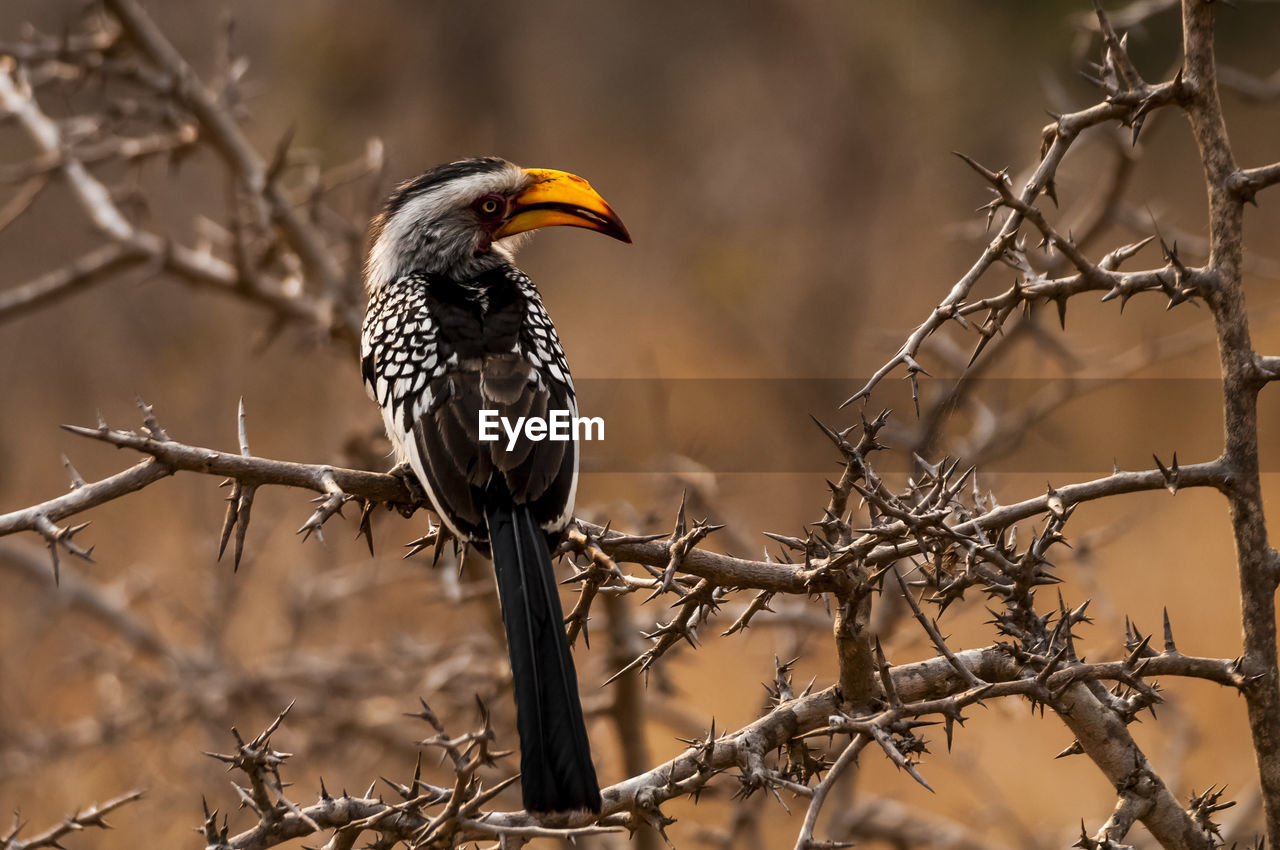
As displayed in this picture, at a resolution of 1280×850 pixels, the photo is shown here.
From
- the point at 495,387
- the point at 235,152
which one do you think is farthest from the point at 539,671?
the point at 235,152

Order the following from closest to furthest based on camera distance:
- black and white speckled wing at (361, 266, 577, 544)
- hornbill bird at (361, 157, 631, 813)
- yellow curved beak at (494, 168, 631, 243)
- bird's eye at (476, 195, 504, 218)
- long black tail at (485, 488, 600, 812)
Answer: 1. long black tail at (485, 488, 600, 812)
2. hornbill bird at (361, 157, 631, 813)
3. black and white speckled wing at (361, 266, 577, 544)
4. yellow curved beak at (494, 168, 631, 243)
5. bird's eye at (476, 195, 504, 218)

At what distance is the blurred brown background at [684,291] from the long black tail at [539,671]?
3912 mm

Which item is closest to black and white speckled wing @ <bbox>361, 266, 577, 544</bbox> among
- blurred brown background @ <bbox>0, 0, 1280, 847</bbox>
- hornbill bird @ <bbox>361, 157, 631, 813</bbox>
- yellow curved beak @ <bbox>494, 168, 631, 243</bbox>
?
hornbill bird @ <bbox>361, 157, 631, 813</bbox>

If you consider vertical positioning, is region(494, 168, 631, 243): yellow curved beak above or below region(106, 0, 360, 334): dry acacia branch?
below

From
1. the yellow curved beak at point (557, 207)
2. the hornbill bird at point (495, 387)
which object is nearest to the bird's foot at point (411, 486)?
the hornbill bird at point (495, 387)

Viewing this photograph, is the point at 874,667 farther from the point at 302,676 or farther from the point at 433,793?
the point at 302,676

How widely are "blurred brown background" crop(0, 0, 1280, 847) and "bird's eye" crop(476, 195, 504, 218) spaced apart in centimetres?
303

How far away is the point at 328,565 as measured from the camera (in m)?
7.23

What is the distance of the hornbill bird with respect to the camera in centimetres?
193

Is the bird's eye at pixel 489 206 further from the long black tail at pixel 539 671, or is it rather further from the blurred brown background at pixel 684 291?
the blurred brown background at pixel 684 291

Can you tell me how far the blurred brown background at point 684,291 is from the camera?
7297mm

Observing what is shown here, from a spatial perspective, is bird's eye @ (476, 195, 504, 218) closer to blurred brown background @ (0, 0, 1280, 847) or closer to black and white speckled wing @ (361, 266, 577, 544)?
black and white speckled wing @ (361, 266, 577, 544)

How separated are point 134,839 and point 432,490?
5.00 m

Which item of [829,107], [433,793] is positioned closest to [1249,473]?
[433,793]
